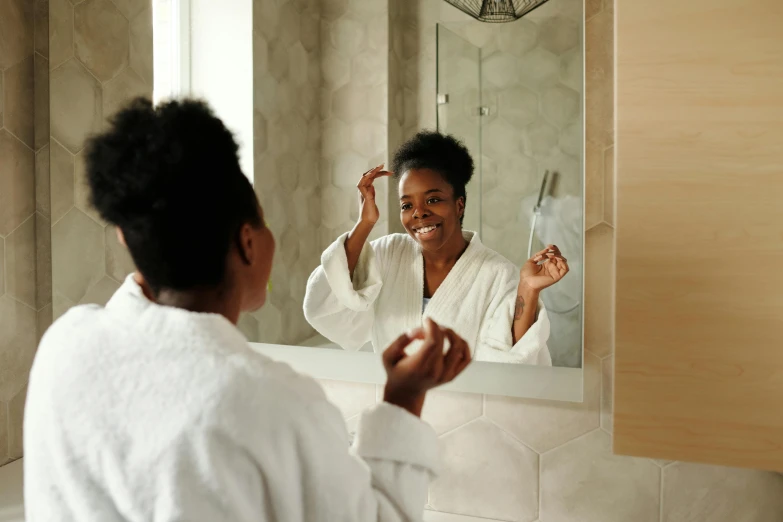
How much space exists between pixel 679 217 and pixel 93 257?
1171 millimetres

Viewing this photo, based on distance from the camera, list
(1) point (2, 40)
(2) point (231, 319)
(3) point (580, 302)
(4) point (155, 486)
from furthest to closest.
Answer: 1. (1) point (2, 40)
2. (3) point (580, 302)
3. (2) point (231, 319)
4. (4) point (155, 486)

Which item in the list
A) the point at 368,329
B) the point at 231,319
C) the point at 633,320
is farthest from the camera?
the point at 368,329

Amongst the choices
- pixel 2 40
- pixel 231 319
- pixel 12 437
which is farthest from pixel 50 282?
pixel 231 319

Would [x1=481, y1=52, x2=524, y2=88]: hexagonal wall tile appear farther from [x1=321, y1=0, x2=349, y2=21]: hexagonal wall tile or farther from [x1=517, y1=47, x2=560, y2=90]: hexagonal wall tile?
[x1=321, y1=0, x2=349, y2=21]: hexagonal wall tile

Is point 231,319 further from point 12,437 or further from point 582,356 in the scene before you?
point 12,437

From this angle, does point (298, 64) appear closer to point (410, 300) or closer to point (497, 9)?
point (497, 9)

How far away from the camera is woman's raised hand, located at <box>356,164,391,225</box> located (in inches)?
47.0

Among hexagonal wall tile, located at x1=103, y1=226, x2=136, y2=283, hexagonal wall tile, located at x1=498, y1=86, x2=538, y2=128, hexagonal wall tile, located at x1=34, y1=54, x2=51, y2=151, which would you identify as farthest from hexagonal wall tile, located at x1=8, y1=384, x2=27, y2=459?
hexagonal wall tile, located at x1=498, y1=86, x2=538, y2=128

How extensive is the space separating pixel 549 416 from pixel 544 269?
257mm

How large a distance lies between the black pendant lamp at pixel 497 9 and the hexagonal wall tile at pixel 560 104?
130 mm

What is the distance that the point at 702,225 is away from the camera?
80 centimetres

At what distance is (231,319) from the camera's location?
0.73 m

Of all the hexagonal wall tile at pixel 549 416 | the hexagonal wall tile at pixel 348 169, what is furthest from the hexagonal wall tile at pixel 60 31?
the hexagonal wall tile at pixel 549 416

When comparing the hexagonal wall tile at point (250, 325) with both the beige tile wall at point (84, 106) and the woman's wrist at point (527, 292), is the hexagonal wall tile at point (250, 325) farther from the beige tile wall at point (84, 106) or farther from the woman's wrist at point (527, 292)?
the woman's wrist at point (527, 292)
